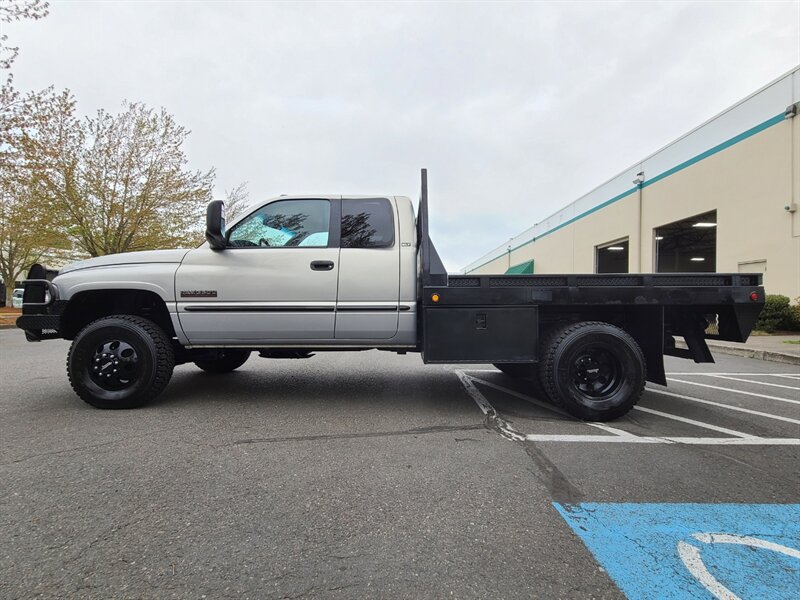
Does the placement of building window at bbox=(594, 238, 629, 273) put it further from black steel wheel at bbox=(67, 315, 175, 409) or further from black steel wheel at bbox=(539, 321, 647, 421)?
black steel wheel at bbox=(67, 315, 175, 409)

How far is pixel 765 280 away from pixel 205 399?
16462 millimetres

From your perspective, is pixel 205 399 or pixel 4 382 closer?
pixel 205 399

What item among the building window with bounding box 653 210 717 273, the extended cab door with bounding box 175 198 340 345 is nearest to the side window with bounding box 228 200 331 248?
the extended cab door with bounding box 175 198 340 345

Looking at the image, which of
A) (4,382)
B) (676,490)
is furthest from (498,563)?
(4,382)

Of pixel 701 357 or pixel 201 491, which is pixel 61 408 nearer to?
pixel 201 491

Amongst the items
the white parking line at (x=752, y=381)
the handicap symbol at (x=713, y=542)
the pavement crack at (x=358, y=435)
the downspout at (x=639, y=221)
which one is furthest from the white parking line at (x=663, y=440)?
the downspout at (x=639, y=221)

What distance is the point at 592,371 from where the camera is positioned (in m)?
3.91

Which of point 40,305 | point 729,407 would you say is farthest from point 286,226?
point 729,407

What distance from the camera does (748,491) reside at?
2.47 meters

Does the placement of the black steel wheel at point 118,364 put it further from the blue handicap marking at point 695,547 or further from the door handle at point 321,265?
the blue handicap marking at point 695,547

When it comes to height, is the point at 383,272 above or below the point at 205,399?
above

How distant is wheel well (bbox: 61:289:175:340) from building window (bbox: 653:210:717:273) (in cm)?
1840

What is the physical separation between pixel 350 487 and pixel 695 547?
5.61ft

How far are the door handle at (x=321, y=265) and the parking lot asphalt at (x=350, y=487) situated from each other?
4.49ft
